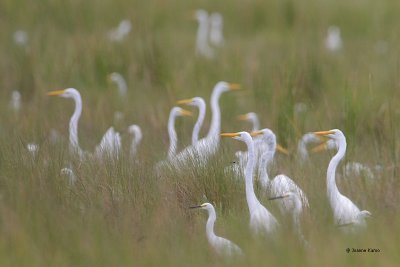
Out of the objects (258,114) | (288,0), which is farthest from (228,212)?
(288,0)

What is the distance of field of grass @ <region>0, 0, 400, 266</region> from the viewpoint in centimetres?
449

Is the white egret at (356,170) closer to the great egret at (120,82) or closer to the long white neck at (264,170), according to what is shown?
the long white neck at (264,170)

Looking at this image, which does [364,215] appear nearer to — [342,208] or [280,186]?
[342,208]

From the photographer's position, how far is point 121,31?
→ 11.9 m

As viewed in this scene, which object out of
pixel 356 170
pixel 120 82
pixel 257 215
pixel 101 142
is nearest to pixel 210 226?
pixel 257 215

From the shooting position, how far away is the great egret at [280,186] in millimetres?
4969

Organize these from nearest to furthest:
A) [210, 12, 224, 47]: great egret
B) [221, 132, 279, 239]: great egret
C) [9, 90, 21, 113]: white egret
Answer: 1. [221, 132, 279, 239]: great egret
2. [9, 90, 21, 113]: white egret
3. [210, 12, 224, 47]: great egret

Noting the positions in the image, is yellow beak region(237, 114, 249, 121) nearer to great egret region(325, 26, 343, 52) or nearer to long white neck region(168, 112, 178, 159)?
long white neck region(168, 112, 178, 159)

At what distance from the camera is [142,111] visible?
9023 mm

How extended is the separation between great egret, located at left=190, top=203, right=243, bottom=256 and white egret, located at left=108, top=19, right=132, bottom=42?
235 inches

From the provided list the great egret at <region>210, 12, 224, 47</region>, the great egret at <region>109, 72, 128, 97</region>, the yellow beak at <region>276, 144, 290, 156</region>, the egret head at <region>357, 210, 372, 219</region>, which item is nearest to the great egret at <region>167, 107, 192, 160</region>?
the yellow beak at <region>276, 144, 290, 156</region>

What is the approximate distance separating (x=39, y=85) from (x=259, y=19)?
472 cm

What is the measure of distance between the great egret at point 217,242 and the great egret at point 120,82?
456 centimetres

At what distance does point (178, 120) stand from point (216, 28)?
5254 mm
